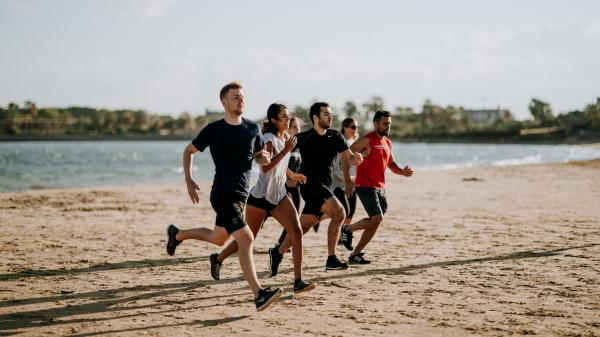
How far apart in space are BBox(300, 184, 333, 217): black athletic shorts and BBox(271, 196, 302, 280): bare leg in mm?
924

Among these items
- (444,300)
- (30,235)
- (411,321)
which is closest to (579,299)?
(444,300)

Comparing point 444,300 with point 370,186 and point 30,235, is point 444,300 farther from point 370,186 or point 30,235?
point 30,235

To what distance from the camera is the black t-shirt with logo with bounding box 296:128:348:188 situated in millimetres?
7293

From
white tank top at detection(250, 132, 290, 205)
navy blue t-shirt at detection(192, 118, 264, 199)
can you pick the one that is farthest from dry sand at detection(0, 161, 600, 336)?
navy blue t-shirt at detection(192, 118, 264, 199)

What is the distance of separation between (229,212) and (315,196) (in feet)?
6.94

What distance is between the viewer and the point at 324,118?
23.7ft

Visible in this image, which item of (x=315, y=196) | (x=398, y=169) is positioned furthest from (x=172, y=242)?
(x=398, y=169)

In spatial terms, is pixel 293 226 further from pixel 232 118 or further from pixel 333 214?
pixel 232 118

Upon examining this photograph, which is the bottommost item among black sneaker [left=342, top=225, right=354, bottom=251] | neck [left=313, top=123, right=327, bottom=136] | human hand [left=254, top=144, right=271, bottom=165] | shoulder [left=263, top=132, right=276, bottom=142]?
black sneaker [left=342, top=225, right=354, bottom=251]

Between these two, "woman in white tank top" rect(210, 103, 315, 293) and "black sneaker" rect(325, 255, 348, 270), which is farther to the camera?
"black sneaker" rect(325, 255, 348, 270)

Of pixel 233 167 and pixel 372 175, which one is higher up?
pixel 233 167

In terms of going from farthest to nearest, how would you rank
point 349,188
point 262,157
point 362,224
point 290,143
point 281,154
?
point 362,224
point 349,188
point 281,154
point 290,143
point 262,157

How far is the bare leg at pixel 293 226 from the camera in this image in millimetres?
6297

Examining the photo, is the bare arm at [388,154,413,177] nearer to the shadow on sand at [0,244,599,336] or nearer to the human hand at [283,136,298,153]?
the shadow on sand at [0,244,599,336]
